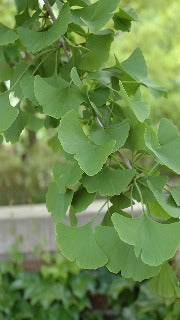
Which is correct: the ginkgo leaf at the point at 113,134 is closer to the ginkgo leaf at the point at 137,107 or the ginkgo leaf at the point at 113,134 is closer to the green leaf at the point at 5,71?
the ginkgo leaf at the point at 137,107

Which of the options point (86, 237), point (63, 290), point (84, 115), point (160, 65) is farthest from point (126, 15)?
point (160, 65)

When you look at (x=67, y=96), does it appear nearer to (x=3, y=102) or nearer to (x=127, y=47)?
(x=3, y=102)

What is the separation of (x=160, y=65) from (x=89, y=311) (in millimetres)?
2628

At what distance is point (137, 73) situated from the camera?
38.4 inches

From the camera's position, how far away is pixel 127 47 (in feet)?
15.1

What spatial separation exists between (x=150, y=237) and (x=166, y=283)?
17cm

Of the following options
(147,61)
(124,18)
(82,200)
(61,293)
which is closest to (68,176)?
(82,200)

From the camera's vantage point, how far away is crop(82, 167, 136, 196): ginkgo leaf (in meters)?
0.76

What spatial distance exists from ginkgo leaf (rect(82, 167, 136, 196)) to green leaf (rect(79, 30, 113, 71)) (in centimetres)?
18

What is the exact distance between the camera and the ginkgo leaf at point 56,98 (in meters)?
0.79

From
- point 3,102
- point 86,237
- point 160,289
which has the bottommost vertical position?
point 160,289

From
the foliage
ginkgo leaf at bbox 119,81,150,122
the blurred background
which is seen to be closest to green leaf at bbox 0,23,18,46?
ginkgo leaf at bbox 119,81,150,122

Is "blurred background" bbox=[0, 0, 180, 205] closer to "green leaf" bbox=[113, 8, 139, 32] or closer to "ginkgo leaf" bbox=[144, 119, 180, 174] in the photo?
"green leaf" bbox=[113, 8, 139, 32]

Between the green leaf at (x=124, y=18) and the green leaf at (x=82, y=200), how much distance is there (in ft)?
0.99
